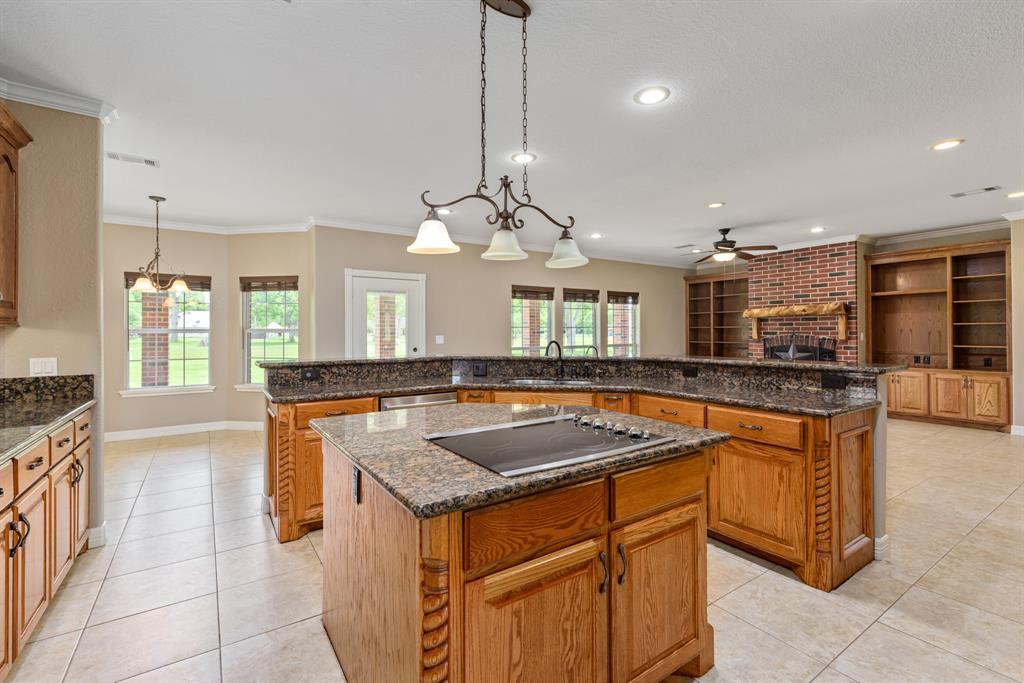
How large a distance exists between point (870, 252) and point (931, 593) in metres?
5.86

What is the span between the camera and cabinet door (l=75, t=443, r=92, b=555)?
2.53 m

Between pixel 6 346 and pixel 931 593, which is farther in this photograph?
pixel 6 346

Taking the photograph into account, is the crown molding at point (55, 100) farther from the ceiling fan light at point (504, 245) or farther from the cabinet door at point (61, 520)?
the ceiling fan light at point (504, 245)

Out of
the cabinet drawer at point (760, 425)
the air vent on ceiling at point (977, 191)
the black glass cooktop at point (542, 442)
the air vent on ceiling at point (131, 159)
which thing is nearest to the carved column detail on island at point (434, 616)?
the black glass cooktop at point (542, 442)

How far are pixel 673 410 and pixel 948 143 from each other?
8.84ft

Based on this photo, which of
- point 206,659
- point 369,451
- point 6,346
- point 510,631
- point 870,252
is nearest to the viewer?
point 510,631

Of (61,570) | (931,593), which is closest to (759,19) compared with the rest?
(931,593)

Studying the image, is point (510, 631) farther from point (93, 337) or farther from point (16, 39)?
point (16, 39)

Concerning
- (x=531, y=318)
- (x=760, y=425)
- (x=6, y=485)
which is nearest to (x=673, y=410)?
(x=760, y=425)

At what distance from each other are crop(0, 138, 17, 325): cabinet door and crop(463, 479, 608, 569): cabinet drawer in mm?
2793

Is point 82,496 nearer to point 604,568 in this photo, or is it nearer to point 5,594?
point 5,594

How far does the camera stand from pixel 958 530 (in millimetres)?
2984

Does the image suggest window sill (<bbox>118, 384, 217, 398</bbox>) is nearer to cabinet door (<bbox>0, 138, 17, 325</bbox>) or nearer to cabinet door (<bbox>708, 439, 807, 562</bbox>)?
cabinet door (<bbox>0, 138, 17, 325</bbox>)

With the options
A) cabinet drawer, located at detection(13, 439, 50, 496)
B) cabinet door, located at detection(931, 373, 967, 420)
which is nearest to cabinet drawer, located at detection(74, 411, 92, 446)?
cabinet drawer, located at detection(13, 439, 50, 496)
